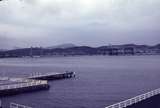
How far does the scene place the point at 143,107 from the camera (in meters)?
28.9

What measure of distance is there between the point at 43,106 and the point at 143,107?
20861 millimetres

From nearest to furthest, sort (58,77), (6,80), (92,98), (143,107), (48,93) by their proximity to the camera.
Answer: (143,107), (92,98), (48,93), (6,80), (58,77)

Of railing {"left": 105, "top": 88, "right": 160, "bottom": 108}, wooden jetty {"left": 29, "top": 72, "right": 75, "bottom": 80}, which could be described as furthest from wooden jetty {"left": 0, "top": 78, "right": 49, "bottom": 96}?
railing {"left": 105, "top": 88, "right": 160, "bottom": 108}

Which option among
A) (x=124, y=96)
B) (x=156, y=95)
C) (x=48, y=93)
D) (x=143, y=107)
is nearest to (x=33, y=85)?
(x=48, y=93)

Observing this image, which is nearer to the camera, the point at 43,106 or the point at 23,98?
the point at 43,106

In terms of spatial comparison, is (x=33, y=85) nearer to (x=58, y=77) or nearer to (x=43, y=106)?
(x=43, y=106)

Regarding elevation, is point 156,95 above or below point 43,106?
above

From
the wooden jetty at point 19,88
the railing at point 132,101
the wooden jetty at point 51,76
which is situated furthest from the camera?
the wooden jetty at point 51,76

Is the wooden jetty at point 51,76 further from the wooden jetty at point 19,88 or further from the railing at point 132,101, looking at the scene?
the railing at point 132,101

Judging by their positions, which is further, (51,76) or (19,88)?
(51,76)

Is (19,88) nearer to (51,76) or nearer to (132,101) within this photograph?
(132,101)

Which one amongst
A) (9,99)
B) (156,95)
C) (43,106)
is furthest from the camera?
(9,99)

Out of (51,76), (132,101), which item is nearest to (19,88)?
(132,101)

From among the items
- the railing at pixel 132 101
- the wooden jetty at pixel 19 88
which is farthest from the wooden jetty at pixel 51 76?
the railing at pixel 132 101
